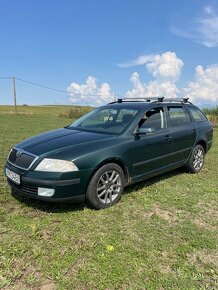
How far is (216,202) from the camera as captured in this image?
17.8ft

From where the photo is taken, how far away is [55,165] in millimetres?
4297

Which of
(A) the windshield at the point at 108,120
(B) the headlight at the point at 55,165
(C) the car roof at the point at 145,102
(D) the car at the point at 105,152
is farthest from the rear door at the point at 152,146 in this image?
(B) the headlight at the point at 55,165

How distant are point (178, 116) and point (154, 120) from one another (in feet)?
3.31

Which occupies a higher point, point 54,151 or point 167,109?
point 167,109

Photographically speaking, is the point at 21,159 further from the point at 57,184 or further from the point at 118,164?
the point at 118,164

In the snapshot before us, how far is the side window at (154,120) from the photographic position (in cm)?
559

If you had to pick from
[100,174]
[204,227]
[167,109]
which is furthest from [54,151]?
[167,109]

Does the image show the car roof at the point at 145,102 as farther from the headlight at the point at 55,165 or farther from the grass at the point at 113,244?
the headlight at the point at 55,165

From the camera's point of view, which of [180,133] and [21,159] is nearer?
[21,159]

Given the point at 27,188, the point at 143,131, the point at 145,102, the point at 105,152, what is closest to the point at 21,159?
the point at 27,188

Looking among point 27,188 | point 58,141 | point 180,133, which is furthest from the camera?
point 180,133

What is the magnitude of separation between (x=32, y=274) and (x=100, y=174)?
1.84 m

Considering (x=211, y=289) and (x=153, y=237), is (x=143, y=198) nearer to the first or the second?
(x=153, y=237)

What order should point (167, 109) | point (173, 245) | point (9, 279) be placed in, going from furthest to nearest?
point (167, 109) → point (173, 245) → point (9, 279)
